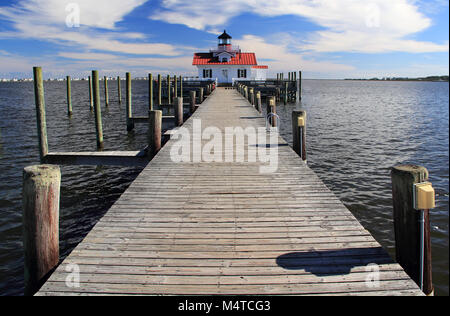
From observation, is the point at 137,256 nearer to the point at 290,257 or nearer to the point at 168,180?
the point at 290,257

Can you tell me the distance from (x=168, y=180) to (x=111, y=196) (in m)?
4.71

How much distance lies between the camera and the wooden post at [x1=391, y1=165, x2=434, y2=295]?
13.0 ft

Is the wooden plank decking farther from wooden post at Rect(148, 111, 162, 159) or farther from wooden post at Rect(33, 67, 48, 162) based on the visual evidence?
wooden post at Rect(33, 67, 48, 162)

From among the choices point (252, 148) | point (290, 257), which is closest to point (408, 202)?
point (290, 257)

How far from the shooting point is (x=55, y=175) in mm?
4383

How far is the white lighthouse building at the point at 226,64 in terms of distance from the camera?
175 feet

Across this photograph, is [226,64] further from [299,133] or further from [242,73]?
[299,133]

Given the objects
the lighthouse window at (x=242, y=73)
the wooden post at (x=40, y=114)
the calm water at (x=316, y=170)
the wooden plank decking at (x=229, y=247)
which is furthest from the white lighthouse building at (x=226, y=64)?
the wooden plank decking at (x=229, y=247)

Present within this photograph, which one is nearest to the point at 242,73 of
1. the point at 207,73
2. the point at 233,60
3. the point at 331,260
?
the point at 233,60

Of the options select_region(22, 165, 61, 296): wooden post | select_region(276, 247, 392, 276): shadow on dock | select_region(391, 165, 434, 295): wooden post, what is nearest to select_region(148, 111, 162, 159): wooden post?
select_region(22, 165, 61, 296): wooden post

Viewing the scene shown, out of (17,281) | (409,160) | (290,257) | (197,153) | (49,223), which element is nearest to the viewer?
(290,257)

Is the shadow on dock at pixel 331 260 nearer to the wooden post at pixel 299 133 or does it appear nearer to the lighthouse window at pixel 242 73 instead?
the wooden post at pixel 299 133

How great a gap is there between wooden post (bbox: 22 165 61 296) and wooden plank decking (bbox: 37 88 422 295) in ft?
1.36

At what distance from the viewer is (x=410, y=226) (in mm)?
4047
